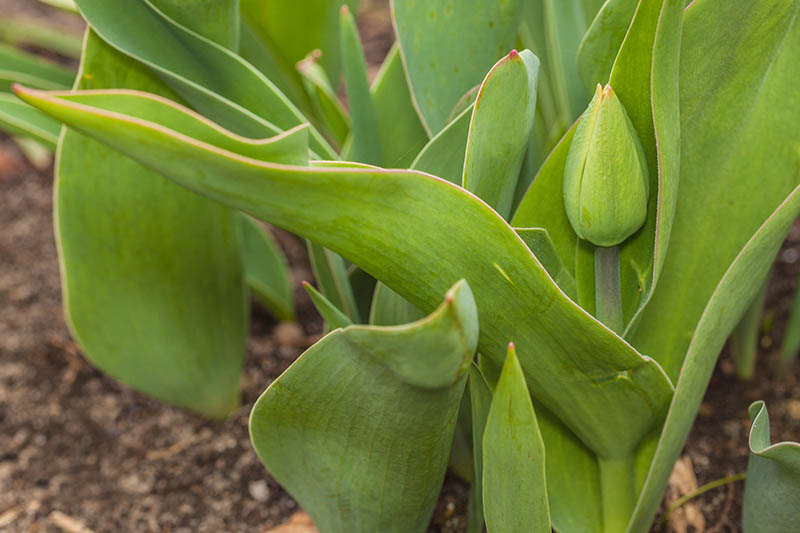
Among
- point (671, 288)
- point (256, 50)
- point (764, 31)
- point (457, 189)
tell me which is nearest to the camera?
point (457, 189)

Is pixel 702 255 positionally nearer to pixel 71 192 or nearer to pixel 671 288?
pixel 671 288

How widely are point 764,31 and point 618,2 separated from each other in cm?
11

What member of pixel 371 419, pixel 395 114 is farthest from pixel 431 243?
pixel 395 114

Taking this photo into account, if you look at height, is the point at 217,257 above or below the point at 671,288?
below

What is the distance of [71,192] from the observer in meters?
0.85

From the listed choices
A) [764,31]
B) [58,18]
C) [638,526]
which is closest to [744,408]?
[638,526]

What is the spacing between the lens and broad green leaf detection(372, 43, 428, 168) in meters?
0.91

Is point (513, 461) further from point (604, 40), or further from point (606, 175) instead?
point (604, 40)

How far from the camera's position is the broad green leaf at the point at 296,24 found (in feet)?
4.32

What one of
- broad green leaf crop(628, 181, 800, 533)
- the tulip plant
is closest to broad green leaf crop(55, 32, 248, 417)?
the tulip plant

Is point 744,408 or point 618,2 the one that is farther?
point 744,408

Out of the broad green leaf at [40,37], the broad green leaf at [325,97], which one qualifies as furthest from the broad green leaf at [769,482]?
the broad green leaf at [40,37]

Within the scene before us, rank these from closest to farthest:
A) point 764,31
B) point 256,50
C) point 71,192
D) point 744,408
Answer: point 764,31 → point 71,192 → point 744,408 → point 256,50

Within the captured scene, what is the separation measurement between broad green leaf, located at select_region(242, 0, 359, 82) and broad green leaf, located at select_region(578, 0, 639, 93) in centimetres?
68
